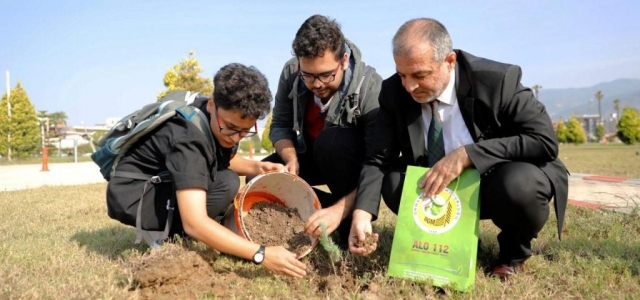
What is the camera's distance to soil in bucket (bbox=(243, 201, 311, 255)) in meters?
3.62

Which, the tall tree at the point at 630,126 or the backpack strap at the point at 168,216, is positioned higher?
the backpack strap at the point at 168,216

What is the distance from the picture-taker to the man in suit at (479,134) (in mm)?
2805

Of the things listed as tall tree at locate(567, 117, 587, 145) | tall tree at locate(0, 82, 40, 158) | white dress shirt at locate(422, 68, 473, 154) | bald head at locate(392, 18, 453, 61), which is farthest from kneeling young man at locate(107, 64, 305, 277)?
tall tree at locate(567, 117, 587, 145)

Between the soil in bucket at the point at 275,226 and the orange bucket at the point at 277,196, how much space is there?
1.8 inches

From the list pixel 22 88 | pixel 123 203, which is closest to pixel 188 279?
pixel 123 203

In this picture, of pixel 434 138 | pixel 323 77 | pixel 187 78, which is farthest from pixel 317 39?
pixel 187 78

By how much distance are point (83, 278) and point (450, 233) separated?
2068mm

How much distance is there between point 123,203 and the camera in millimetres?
3576

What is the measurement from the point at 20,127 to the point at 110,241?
106 feet

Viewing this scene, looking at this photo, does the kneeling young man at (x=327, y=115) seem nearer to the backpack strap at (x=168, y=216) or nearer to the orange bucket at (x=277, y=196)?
the orange bucket at (x=277, y=196)

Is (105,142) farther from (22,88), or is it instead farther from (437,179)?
(22,88)

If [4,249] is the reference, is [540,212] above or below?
above

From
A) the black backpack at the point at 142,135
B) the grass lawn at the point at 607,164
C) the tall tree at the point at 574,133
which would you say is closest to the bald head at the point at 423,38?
the black backpack at the point at 142,135

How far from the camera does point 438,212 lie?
2.86 metres
